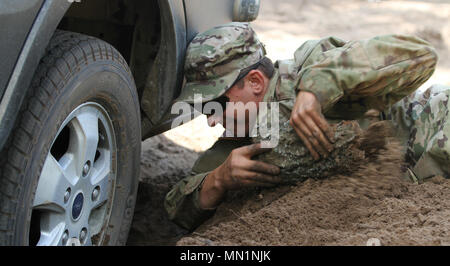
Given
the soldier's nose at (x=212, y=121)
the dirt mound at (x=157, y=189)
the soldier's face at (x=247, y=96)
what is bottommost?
the dirt mound at (x=157, y=189)

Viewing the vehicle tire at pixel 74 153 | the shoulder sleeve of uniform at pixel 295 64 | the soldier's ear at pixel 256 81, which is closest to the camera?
the vehicle tire at pixel 74 153

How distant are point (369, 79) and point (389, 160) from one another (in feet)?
1.24

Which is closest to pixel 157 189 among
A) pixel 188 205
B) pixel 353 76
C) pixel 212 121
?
pixel 188 205

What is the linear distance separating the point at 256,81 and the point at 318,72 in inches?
15.7

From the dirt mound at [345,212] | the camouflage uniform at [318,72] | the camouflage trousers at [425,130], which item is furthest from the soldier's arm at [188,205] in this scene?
the camouflage trousers at [425,130]

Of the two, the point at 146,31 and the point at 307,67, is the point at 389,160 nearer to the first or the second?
the point at 307,67

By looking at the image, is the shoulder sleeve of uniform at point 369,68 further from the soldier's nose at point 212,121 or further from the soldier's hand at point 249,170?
the soldier's nose at point 212,121

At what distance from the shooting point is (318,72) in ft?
7.29

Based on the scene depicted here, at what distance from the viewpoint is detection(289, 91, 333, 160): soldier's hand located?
6.96ft

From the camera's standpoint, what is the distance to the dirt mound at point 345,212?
6.46 feet

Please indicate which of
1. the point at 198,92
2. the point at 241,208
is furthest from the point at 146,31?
the point at 241,208

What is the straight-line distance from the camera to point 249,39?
260 cm

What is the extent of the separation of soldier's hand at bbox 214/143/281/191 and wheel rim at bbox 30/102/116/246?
0.48 metres
